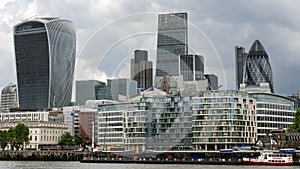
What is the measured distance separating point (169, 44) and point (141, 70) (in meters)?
8.19

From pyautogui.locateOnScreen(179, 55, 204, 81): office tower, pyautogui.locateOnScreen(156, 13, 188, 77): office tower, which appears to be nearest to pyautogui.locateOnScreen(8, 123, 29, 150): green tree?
pyautogui.locateOnScreen(179, 55, 204, 81): office tower

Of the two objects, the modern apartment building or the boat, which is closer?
the boat

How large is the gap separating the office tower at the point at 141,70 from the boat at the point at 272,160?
2730 cm

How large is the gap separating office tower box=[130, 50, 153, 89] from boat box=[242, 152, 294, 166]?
2730 centimetres

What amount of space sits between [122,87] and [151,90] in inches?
1492

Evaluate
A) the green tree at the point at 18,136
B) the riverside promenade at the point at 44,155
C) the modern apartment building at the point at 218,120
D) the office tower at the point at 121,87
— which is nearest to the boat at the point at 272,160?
the office tower at the point at 121,87

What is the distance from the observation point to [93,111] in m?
195

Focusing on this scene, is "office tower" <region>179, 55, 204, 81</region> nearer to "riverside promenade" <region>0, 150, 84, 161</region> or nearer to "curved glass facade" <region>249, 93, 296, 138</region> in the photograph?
"curved glass facade" <region>249, 93, 296, 138</region>

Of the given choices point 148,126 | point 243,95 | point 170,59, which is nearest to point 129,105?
point 148,126

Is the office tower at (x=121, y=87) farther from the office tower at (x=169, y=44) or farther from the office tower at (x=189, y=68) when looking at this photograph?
the office tower at (x=189, y=68)

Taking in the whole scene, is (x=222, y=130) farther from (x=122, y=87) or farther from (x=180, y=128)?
(x=122, y=87)

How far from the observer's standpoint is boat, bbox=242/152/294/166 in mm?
104500

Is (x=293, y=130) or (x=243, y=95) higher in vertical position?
(x=243, y=95)

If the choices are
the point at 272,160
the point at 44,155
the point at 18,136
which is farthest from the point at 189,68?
the point at 18,136
